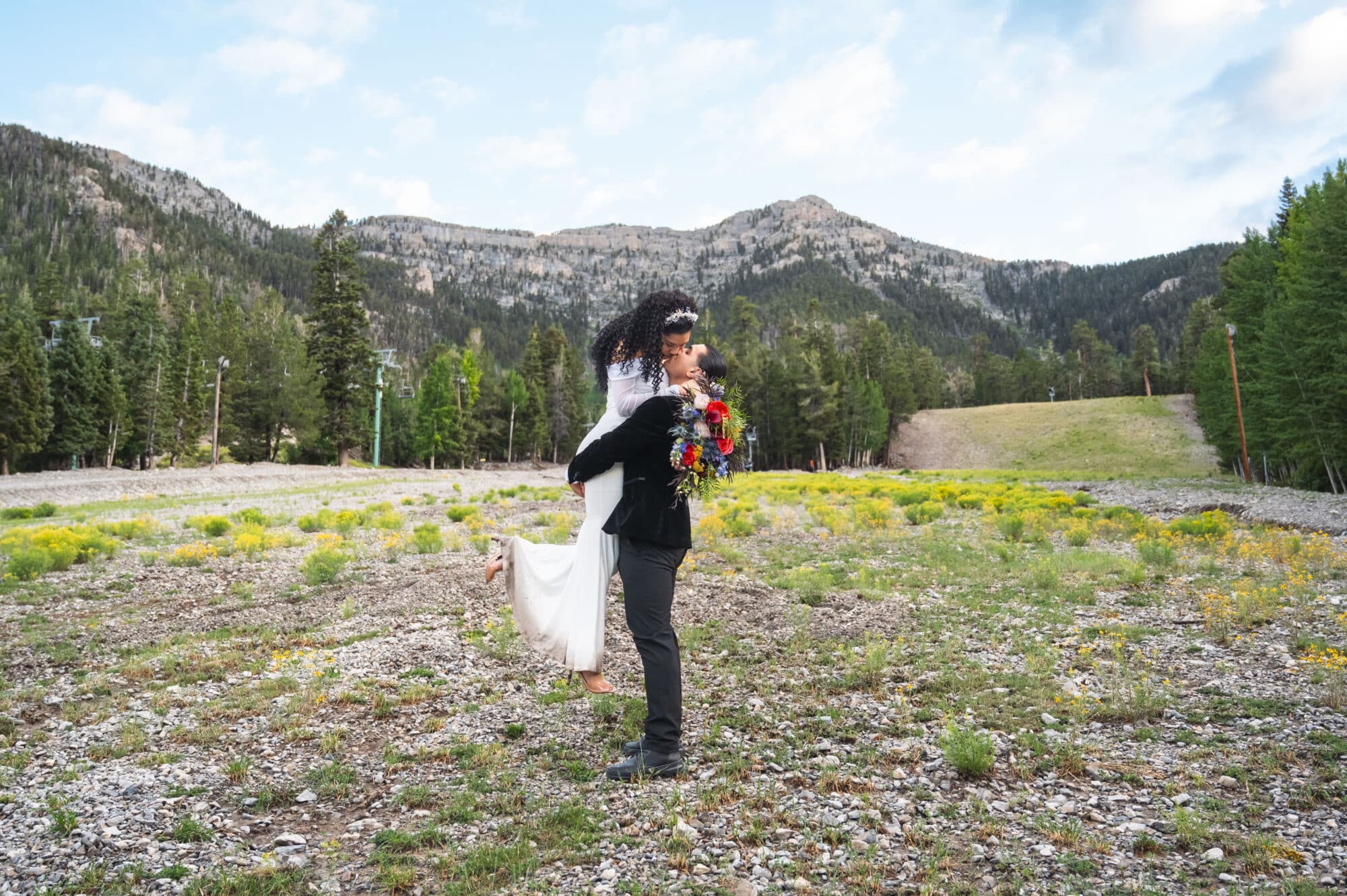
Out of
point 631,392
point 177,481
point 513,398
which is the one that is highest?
point 513,398

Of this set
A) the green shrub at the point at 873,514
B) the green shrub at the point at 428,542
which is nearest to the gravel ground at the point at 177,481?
the green shrub at the point at 428,542

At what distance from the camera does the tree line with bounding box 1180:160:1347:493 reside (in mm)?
23797

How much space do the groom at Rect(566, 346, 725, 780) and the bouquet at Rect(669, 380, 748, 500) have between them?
0.27 ft

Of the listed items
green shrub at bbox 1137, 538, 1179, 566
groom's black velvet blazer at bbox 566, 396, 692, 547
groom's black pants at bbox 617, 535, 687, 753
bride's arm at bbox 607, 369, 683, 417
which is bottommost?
green shrub at bbox 1137, 538, 1179, 566

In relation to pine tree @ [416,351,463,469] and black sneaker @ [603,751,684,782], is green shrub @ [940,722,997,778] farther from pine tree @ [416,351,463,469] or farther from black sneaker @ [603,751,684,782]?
pine tree @ [416,351,463,469]

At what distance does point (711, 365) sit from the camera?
4.65 metres

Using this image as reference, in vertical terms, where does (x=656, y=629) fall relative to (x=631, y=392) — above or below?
below

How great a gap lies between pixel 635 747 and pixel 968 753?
2091 millimetres

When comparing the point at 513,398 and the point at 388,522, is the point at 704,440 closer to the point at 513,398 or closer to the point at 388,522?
the point at 388,522

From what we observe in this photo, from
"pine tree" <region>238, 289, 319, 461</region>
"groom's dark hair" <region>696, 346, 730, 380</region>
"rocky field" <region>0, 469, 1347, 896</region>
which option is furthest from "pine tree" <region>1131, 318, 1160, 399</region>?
"groom's dark hair" <region>696, 346, 730, 380</region>

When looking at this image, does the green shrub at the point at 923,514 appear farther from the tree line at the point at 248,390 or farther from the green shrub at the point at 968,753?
the tree line at the point at 248,390

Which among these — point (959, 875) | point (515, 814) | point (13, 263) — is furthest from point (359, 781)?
point (13, 263)

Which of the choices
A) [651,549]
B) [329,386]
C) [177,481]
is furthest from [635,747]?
[329,386]

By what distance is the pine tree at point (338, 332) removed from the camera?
47000 mm
